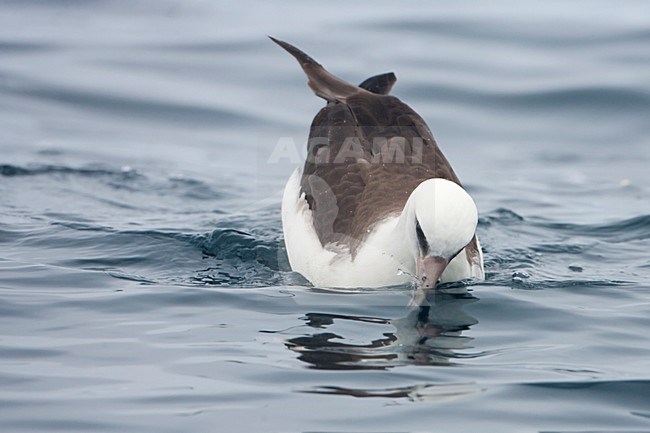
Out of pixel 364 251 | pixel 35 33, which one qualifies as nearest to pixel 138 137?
pixel 35 33

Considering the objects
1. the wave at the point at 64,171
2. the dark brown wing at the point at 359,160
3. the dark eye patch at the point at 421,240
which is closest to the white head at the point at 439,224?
the dark eye patch at the point at 421,240

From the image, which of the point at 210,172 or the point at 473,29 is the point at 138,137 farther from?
the point at 473,29

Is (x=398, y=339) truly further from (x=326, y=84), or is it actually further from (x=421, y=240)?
(x=326, y=84)

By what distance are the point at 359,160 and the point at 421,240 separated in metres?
1.39

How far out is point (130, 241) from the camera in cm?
888

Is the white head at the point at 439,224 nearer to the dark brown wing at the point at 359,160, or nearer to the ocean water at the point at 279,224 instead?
the ocean water at the point at 279,224

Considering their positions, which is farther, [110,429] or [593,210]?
[593,210]

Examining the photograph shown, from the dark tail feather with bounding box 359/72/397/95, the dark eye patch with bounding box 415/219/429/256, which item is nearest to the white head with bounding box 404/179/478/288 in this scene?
the dark eye patch with bounding box 415/219/429/256

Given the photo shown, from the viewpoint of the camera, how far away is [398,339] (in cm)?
644

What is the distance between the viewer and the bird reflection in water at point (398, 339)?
5.99 m

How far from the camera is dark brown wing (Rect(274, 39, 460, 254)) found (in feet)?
25.5

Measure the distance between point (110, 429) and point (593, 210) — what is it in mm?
7025

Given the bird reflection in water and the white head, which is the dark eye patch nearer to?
the white head

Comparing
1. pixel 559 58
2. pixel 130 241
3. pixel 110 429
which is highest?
pixel 559 58
